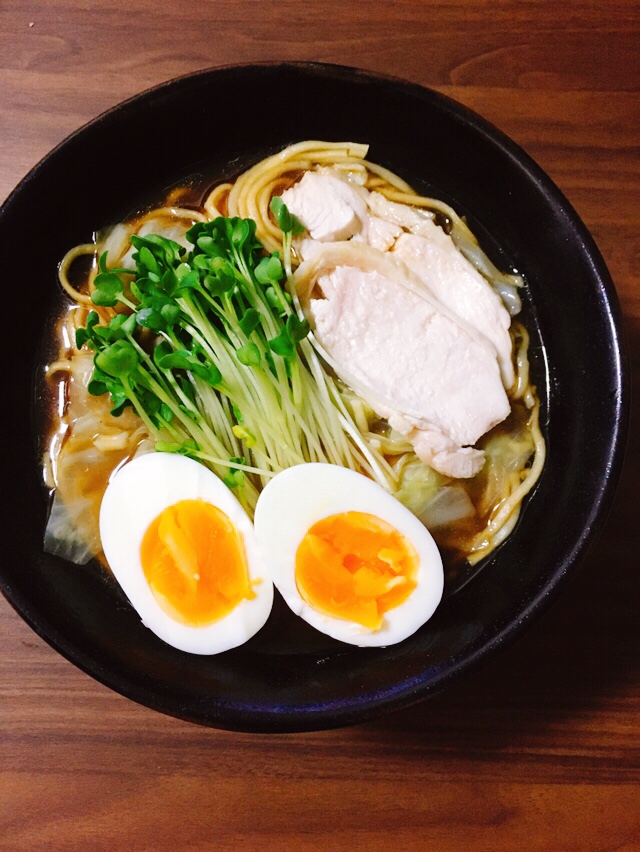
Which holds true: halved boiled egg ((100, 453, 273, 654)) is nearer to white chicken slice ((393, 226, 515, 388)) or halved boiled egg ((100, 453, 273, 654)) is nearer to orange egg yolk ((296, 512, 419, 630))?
orange egg yolk ((296, 512, 419, 630))

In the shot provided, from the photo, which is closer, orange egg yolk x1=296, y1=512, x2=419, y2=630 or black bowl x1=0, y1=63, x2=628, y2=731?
black bowl x1=0, y1=63, x2=628, y2=731

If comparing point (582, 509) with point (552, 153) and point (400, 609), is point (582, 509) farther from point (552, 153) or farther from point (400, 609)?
point (552, 153)

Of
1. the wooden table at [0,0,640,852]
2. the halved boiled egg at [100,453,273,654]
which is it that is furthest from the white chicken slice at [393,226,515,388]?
the halved boiled egg at [100,453,273,654]

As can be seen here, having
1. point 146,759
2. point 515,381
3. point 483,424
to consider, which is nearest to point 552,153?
point 515,381

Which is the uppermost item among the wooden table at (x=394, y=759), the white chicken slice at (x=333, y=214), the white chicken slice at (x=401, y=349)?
the white chicken slice at (x=333, y=214)

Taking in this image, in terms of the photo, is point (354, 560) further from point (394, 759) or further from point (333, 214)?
point (333, 214)

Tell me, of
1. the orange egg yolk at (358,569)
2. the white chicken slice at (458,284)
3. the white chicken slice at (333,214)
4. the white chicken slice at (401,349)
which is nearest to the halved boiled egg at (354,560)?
the orange egg yolk at (358,569)

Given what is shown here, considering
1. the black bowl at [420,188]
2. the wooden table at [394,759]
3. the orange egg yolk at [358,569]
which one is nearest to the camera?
the black bowl at [420,188]

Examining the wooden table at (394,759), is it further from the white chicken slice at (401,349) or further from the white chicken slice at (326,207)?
the white chicken slice at (326,207)
